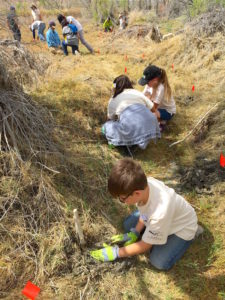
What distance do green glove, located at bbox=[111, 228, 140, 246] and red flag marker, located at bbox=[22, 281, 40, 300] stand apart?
0.66 m

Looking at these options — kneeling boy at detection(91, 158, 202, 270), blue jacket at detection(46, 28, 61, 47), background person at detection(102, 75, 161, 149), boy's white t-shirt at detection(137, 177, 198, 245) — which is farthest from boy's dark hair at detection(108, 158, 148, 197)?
blue jacket at detection(46, 28, 61, 47)

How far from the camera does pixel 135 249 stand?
1767mm

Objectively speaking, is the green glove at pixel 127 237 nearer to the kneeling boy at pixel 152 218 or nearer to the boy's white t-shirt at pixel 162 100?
the kneeling boy at pixel 152 218

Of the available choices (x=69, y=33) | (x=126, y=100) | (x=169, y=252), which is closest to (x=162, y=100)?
(x=126, y=100)

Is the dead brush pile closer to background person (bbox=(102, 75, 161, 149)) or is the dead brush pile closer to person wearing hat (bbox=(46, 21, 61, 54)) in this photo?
background person (bbox=(102, 75, 161, 149))

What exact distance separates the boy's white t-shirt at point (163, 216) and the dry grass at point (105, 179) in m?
0.36

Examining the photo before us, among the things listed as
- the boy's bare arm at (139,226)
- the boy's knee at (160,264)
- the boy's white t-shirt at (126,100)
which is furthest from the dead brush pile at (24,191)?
the boy's white t-shirt at (126,100)

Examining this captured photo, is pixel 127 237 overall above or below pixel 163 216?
below

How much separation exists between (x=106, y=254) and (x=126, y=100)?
177 cm

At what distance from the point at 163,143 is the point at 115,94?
0.91m

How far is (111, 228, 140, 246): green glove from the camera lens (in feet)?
6.57

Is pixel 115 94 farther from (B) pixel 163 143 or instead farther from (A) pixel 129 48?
(A) pixel 129 48

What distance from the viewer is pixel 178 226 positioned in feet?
5.87

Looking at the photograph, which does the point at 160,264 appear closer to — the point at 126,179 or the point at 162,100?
the point at 126,179
